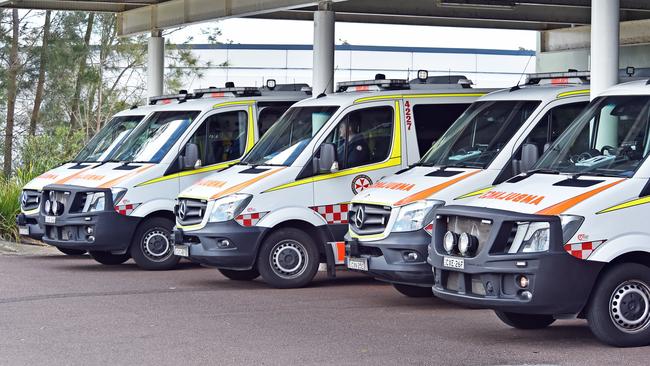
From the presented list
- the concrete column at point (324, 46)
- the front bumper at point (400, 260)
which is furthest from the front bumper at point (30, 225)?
the front bumper at point (400, 260)

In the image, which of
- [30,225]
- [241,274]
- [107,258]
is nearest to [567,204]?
[241,274]

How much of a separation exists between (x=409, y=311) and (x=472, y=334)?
171 cm

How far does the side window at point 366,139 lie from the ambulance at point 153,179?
2379 mm

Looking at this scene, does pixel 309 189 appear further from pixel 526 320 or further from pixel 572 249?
pixel 572 249

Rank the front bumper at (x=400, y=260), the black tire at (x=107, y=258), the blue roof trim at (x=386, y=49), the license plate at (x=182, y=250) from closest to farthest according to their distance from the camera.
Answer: the front bumper at (x=400, y=260)
the license plate at (x=182, y=250)
the black tire at (x=107, y=258)
the blue roof trim at (x=386, y=49)

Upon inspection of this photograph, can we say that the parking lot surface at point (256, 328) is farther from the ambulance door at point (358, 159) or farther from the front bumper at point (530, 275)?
the ambulance door at point (358, 159)

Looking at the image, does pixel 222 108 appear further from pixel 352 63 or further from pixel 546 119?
pixel 352 63

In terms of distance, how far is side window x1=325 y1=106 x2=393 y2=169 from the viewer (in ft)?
49.3

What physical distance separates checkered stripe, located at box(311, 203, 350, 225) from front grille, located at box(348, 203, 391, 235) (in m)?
1.19

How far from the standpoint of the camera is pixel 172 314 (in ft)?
41.3

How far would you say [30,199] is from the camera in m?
18.6

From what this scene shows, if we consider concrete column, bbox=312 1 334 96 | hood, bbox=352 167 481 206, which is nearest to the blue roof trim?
concrete column, bbox=312 1 334 96

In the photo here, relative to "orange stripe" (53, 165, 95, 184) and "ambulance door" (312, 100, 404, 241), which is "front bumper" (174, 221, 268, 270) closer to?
"ambulance door" (312, 100, 404, 241)

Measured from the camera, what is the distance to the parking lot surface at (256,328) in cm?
1002
